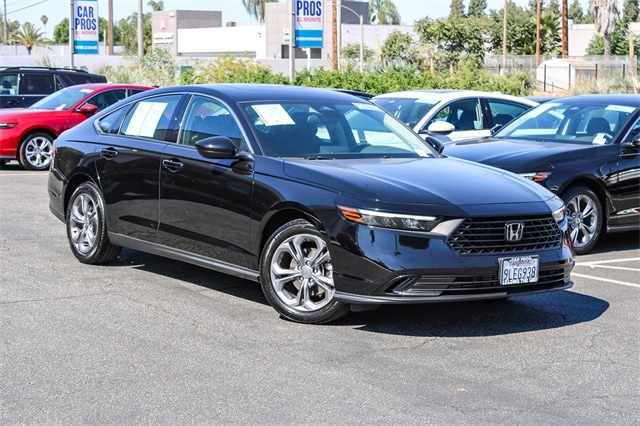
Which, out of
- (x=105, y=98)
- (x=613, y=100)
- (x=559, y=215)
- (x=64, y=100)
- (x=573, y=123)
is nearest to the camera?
(x=559, y=215)

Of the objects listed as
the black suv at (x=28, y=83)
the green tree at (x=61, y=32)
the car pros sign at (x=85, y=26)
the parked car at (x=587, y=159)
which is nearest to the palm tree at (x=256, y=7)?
the green tree at (x=61, y=32)

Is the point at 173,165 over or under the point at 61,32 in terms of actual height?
under

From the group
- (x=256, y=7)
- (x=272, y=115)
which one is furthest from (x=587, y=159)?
(x=256, y=7)

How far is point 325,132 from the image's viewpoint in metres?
8.25

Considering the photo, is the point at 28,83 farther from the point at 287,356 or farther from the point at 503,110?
the point at 287,356

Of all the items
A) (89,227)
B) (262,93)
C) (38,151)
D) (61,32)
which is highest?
(61,32)

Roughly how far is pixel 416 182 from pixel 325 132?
3.90 feet

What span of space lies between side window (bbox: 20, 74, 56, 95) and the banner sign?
6167 mm

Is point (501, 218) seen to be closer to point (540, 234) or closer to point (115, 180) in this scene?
point (540, 234)

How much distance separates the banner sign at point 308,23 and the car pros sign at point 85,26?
1083 cm

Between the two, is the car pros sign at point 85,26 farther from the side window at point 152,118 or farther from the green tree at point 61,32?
the green tree at point 61,32

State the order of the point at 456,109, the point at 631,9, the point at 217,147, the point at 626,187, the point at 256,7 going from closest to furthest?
the point at 217,147, the point at 626,187, the point at 456,109, the point at 256,7, the point at 631,9

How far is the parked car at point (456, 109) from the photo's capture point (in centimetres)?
1497

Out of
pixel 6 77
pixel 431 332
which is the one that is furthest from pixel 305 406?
pixel 6 77
